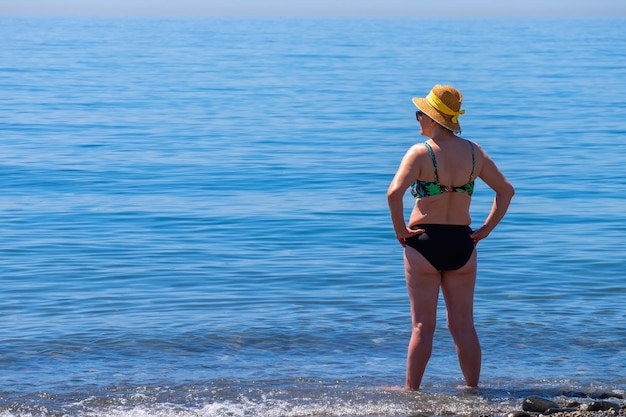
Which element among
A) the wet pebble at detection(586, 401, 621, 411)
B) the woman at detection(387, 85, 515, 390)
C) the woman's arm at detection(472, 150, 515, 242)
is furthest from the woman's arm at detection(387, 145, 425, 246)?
the wet pebble at detection(586, 401, 621, 411)

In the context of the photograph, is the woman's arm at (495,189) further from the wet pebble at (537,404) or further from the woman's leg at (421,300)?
the wet pebble at (537,404)

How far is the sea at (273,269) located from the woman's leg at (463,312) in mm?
231

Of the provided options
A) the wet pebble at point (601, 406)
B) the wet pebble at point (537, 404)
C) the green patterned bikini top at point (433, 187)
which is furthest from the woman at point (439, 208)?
the wet pebble at point (601, 406)

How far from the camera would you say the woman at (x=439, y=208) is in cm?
616

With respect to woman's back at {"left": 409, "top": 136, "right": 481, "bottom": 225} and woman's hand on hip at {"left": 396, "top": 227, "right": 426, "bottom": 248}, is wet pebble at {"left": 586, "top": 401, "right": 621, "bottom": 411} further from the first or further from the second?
woman's hand on hip at {"left": 396, "top": 227, "right": 426, "bottom": 248}

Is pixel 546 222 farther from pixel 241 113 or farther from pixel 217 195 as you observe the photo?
pixel 241 113

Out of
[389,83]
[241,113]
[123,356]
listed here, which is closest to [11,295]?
[123,356]

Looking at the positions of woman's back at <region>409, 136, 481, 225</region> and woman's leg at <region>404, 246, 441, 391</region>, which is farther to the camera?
woman's leg at <region>404, 246, 441, 391</region>

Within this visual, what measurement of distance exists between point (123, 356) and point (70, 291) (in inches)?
88.6

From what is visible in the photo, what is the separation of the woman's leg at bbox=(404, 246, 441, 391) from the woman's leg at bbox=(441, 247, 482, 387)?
82 millimetres

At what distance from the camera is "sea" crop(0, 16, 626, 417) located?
6996 millimetres

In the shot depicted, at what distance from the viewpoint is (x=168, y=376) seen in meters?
7.24

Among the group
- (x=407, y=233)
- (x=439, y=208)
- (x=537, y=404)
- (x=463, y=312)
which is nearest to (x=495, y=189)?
(x=439, y=208)

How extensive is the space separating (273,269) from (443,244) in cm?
468
